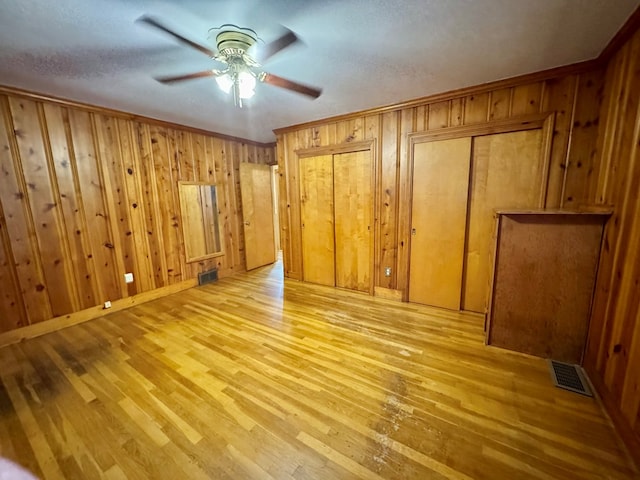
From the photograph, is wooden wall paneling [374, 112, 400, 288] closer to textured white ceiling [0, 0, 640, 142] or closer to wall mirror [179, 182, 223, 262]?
textured white ceiling [0, 0, 640, 142]

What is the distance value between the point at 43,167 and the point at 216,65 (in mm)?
2151

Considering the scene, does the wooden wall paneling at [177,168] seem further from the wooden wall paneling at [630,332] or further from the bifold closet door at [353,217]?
the wooden wall paneling at [630,332]

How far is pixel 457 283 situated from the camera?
2.97 meters

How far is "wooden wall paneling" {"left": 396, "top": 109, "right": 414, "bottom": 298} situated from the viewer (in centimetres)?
303

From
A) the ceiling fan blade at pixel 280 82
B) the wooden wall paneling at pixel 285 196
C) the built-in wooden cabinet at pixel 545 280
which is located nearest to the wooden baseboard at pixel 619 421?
the built-in wooden cabinet at pixel 545 280

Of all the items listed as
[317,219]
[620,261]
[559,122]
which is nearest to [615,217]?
[620,261]

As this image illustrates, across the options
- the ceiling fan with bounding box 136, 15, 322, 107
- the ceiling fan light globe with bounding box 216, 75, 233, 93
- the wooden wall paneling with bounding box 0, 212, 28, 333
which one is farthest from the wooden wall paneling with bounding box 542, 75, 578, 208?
the wooden wall paneling with bounding box 0, 212, 28, 333

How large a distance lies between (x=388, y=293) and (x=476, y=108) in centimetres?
232

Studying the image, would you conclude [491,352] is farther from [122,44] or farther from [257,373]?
[122,44]

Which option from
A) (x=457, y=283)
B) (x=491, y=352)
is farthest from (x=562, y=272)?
(x=457, y=283)

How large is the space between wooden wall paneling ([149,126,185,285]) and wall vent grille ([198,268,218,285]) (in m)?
0.28

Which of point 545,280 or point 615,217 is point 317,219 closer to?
point 545,280

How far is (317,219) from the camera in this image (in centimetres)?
389

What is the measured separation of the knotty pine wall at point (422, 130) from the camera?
2.28 metres
